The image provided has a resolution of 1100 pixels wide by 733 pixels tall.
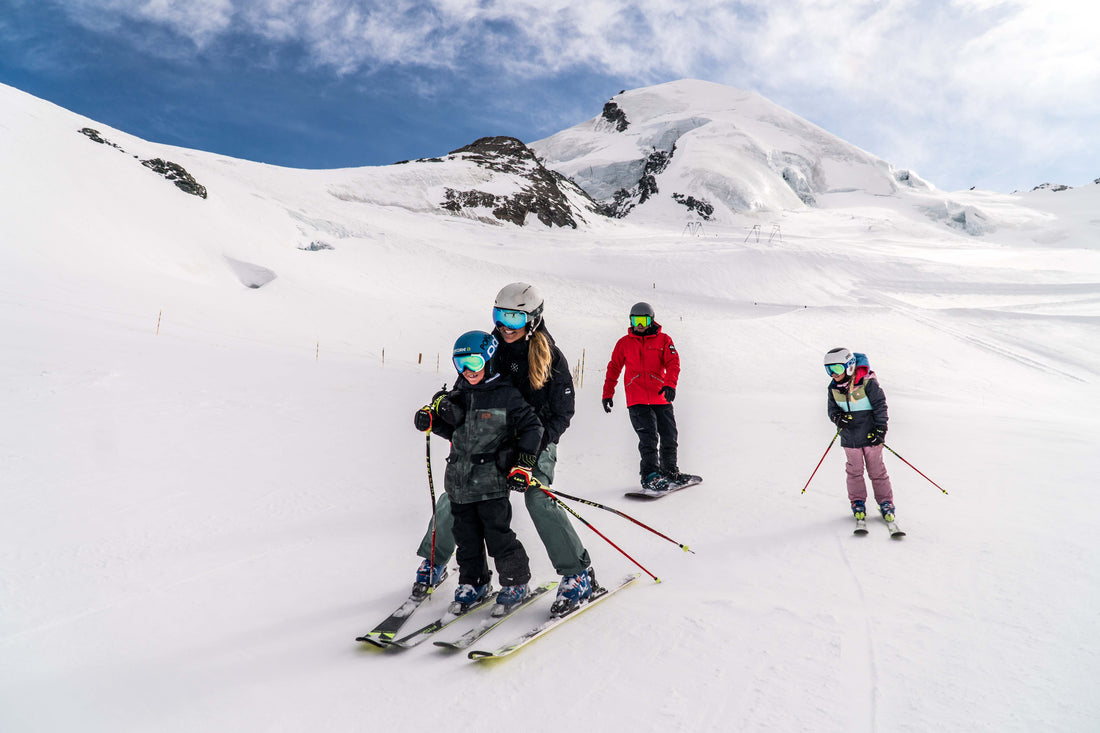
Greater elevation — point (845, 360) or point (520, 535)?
point (845, 360)

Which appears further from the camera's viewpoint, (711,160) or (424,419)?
(711,160)

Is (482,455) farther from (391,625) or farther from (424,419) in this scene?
Result: (391,625)

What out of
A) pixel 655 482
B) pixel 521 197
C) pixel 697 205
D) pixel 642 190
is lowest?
pixel 655 482

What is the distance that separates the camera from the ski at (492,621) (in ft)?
9.75

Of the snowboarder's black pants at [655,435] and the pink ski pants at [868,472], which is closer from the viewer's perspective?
the pink ski pants at [868,472]

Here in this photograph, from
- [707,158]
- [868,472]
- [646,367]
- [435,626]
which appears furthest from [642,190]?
Result: [435,626]

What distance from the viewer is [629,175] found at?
106 m

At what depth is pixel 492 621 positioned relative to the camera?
3.26 meters

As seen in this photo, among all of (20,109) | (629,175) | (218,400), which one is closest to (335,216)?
(20,109)

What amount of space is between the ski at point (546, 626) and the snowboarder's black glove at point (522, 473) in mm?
767

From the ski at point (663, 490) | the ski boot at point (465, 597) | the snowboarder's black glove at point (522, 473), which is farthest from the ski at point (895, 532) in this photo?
the ski boot at point (465, 597)

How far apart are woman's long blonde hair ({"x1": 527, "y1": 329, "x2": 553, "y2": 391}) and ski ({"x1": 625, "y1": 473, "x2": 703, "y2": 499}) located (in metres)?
3.04

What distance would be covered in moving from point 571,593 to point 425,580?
37.6 inches

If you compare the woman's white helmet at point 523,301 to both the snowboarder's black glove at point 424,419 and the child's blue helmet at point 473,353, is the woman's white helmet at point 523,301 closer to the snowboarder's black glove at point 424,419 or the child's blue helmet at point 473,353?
the child's blue helmet at point 473,353
